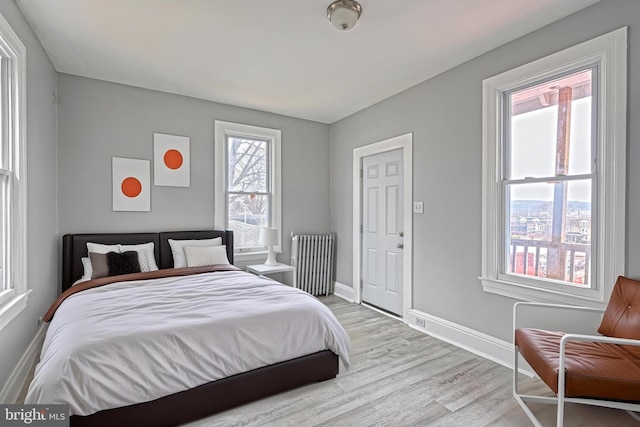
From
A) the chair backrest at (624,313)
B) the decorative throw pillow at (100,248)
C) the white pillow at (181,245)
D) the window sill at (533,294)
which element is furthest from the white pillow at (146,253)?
the chair backrest at (624,313)

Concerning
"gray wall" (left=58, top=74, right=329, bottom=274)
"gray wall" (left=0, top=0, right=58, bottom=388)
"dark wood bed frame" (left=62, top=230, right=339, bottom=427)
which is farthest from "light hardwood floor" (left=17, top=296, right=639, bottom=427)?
"gray wall" (left=58, top=74, right=329, bottom=274)

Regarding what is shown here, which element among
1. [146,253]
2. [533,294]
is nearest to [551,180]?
[533,294]

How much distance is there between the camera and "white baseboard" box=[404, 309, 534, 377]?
8.87 feet

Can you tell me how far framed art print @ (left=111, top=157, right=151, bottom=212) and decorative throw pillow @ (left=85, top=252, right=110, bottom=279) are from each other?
2.27 ft

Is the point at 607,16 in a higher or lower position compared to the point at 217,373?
higher

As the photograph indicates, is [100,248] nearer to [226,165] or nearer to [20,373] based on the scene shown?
[20,373]

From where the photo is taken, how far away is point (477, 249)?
299cm

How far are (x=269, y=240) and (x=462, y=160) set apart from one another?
8.30 ft

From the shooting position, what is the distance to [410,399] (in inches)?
88.0

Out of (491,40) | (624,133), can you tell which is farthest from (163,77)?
(624,133)

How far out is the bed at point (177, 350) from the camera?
1.68m

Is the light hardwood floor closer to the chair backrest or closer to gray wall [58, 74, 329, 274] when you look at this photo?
the chair backrest

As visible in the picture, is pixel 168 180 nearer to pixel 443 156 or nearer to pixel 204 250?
pixel 204 250

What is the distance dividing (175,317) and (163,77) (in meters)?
2.67
